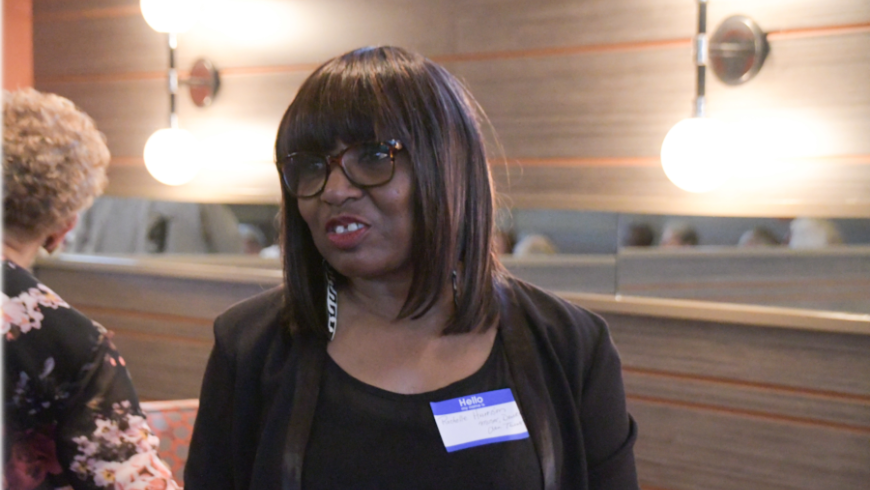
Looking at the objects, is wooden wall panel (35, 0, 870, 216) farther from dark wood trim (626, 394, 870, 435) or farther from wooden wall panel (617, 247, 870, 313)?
dark wood trim (626, 394, 870, 435)

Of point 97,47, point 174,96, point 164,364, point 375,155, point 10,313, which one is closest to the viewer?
point 375,155

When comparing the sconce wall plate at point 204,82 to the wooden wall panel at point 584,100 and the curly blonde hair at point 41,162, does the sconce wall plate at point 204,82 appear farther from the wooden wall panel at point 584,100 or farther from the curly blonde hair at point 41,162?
the curly blonde hair at point 41,162

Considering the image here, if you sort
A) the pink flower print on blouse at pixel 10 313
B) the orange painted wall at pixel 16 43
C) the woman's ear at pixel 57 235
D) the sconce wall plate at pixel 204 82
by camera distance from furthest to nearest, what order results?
1. the orange painted wall at pixel 16 43
2. the sconce wall plate at pixel 204 82
3. the woman's ear at pixel 57 235
4. the pink flower print on blouse at pixel 10 313

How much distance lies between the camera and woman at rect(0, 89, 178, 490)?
1.29 m

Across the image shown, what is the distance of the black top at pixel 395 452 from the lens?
988mm

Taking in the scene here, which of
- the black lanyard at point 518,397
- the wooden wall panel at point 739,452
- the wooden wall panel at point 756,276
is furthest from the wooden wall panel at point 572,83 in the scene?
the black lanyard at point 518,397

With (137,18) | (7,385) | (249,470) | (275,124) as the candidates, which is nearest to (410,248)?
(249,470)

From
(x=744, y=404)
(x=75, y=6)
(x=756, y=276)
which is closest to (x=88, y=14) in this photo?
(x=75, y=6)

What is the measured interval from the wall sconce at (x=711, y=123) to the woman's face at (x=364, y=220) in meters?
1.03

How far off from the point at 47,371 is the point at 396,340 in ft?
2.10

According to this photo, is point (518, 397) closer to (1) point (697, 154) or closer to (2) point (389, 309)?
(2) point (389, 309)

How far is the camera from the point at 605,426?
3.63ft

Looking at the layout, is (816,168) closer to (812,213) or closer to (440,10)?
(812,213)

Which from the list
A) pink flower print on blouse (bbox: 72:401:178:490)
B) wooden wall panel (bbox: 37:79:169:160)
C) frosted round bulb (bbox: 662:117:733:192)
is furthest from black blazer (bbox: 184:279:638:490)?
wooden wall panel (bbox: 37:79:169:160)
